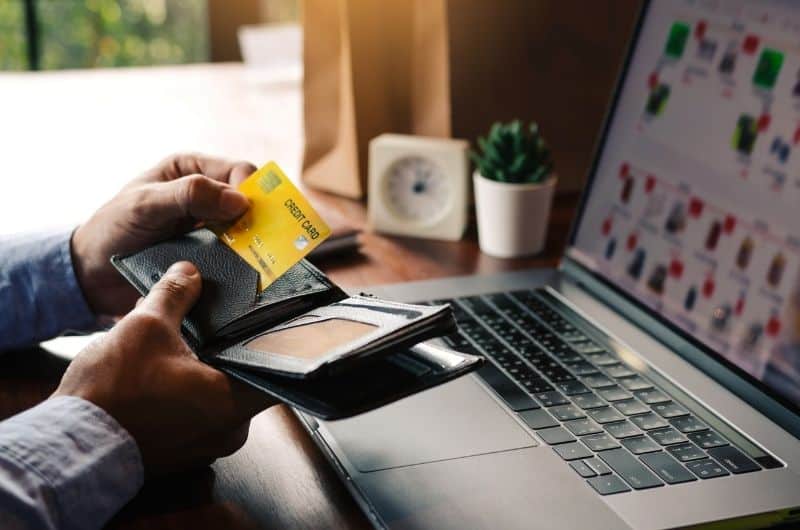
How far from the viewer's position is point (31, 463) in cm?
60

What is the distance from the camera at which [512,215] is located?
1.12 m

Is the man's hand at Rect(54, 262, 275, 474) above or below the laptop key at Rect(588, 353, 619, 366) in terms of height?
above

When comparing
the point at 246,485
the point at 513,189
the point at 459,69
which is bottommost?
the point at 246,485

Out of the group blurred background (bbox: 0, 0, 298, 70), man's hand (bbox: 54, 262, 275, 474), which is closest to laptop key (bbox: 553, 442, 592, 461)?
man's hand (bbox: 54, 262, 275, 474)

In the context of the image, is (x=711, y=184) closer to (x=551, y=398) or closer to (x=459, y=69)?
(x=551, y=398)

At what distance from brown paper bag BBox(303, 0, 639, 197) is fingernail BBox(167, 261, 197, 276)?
530 millimetres

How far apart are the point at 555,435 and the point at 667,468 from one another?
85mm

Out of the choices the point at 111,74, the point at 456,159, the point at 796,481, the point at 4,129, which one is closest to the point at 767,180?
the point at 796,481

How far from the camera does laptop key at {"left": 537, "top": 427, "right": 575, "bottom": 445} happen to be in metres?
0.70

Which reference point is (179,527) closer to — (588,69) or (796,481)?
(796,481)

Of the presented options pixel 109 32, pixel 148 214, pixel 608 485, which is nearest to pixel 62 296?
pixel 148 214

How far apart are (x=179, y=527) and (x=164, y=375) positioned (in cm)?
10

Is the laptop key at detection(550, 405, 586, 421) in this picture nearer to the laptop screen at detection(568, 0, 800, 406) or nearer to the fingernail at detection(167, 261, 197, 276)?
the laptop screen at detection(568, 0, 800, 406)

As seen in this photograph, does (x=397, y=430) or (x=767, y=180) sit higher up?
(x=767, y=180)
